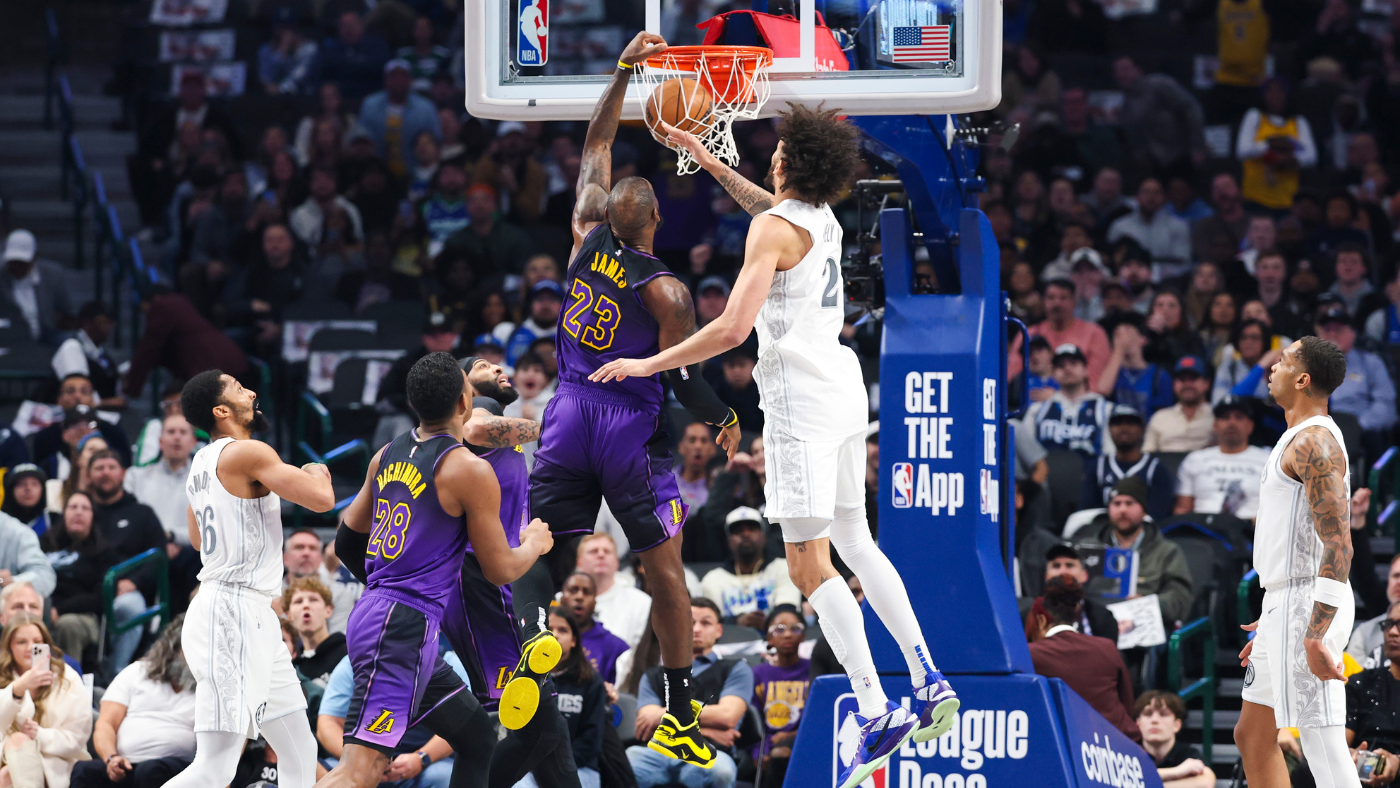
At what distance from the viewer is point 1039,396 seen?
1341 centimetres

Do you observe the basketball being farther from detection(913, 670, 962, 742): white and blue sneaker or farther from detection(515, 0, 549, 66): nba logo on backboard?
detection(913, 670, 962, 742): white and blue sneaker

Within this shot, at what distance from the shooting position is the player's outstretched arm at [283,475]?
7.31m

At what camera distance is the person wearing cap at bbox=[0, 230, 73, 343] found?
15766mm

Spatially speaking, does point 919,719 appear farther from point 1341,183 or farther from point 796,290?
point 1341,183

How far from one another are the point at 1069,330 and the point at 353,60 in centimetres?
921

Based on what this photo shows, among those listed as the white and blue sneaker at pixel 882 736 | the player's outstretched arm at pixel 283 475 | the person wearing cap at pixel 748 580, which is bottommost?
the person wearing cap at pixel 748 580

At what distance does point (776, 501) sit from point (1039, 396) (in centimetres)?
658

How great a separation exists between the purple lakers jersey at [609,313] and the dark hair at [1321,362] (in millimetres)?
2698

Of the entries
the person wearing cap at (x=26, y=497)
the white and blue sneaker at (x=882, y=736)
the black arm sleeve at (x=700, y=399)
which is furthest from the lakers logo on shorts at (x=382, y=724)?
the person wearing cap at (x=26, y=497)

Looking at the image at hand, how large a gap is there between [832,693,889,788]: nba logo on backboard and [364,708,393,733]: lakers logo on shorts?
244 centimetres

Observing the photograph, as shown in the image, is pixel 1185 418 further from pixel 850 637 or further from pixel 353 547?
pixel 353 547

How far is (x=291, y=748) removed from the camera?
7.76m

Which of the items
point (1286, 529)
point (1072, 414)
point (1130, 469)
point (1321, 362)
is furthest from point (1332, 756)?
point (1072, 414)

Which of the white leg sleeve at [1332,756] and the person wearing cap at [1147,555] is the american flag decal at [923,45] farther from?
the person wearing cap at [1147,555]
